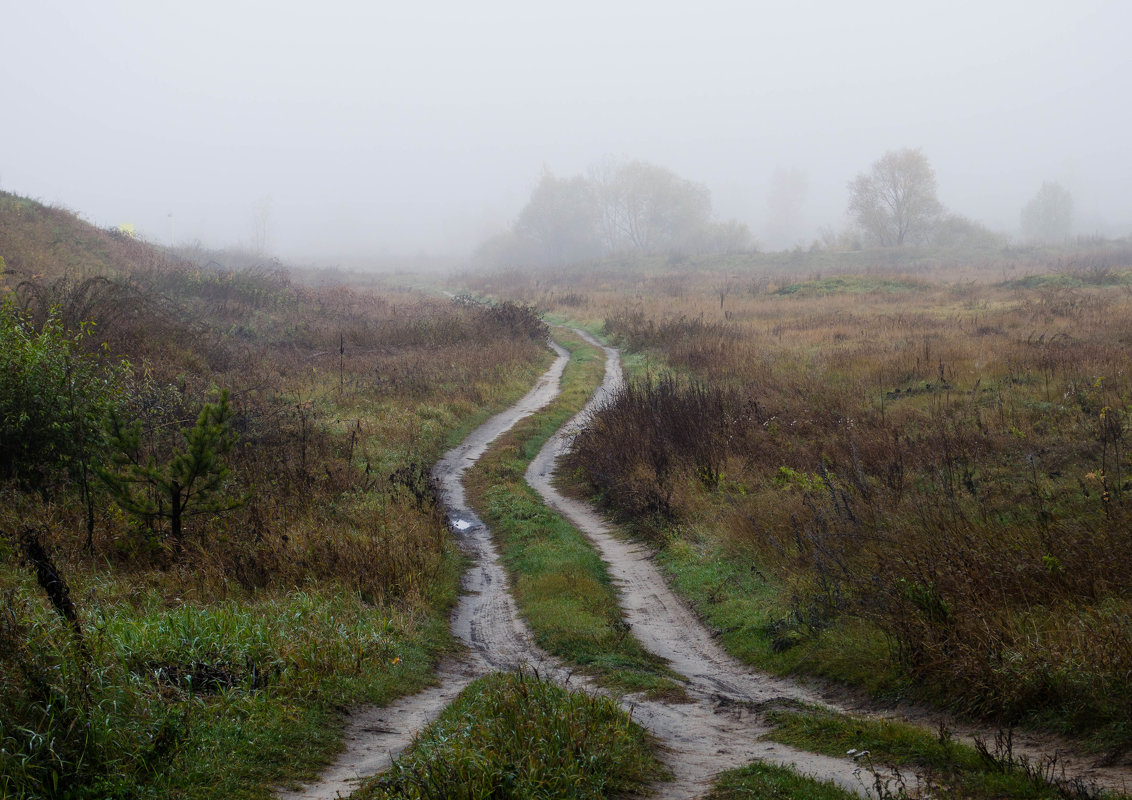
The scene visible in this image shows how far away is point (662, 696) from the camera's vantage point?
642 cm

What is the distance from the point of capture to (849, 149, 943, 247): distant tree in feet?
245

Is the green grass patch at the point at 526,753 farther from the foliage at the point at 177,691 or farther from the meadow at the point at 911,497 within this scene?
the meadow at the point at 911,497

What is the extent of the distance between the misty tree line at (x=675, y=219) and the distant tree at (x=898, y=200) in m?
0.11

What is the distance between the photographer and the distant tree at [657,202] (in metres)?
92.2

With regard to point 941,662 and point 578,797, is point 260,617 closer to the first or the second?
point 578,797

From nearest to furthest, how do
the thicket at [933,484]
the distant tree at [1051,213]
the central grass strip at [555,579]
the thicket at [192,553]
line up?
1. the thicket at [192,553]
2. the thicket at [933,484]
3. the central grass strip at [555,579]
4. the distant tree at [1051,213]

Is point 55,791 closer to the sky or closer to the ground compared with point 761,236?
closer to the ground

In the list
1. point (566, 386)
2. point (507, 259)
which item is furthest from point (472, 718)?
point (507, 259)

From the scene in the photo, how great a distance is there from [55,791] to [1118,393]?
51.8 ft

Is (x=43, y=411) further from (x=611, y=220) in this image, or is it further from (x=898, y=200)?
(x=611, y=220)

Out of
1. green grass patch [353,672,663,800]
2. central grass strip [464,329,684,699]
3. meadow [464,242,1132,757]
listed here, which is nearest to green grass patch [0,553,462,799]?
green grass patch [353,672,663,800]

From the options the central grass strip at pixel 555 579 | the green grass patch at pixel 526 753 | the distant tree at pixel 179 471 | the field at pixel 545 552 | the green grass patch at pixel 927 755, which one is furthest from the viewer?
the distant tree at pixel 179 471

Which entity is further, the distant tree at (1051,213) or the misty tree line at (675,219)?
the distant tree at (1051,213)

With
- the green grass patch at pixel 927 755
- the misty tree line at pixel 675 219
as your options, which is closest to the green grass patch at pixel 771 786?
Answer: the green grass patch at pixel 927 755
